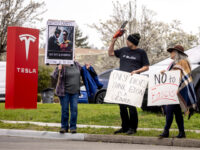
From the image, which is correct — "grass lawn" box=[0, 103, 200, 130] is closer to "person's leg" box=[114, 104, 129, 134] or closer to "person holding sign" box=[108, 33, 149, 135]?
"person's leg" box=[114, 104, 129, 134]

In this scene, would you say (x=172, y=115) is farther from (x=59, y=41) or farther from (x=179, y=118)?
(x=59, y=41)

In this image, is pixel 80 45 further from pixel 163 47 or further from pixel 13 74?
pixel 13 74

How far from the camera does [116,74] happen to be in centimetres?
911

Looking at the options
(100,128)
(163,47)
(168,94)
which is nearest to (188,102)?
(168,94)

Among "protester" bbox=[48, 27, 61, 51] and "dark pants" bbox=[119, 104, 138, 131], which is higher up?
"protester" bbox=[48, 27, 61, 51]

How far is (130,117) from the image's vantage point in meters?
9.24

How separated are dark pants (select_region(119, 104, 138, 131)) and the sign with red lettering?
759cm

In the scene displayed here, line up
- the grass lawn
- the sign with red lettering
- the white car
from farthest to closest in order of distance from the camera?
the white car
the sign with red lettering
the grass lawn

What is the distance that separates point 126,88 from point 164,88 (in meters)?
0.72

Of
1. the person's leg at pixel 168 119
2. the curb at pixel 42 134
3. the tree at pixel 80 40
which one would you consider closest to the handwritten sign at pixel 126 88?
the person's leg at pixel 168 119

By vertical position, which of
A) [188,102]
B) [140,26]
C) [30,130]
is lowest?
[30,130]

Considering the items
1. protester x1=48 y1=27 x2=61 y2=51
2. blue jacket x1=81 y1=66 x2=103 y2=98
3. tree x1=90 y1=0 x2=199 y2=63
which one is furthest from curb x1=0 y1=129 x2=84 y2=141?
tree x1=90 y1=0 x2=199 y2=63

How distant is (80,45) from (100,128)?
83043 millimetres

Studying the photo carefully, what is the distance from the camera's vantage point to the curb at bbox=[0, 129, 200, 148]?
8539 mm
